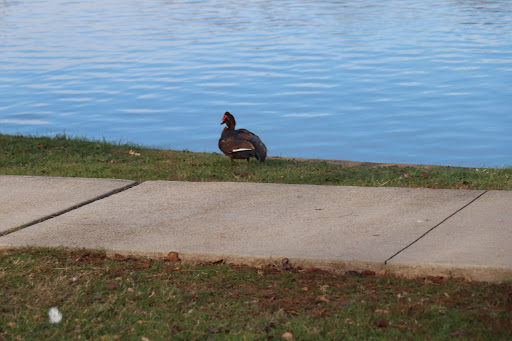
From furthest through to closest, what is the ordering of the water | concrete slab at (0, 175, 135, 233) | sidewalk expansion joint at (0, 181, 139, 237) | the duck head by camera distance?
1. the water
2. the duck head
3. concrete slab at (0, 175, 135, 233)
4. sidewalk expansion joint at (0, 181, 139, 237)

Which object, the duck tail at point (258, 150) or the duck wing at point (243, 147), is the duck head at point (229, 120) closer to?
the duck wing at point (243, 147)

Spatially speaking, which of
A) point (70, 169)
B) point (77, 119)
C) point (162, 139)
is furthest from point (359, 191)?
point (77, 119)

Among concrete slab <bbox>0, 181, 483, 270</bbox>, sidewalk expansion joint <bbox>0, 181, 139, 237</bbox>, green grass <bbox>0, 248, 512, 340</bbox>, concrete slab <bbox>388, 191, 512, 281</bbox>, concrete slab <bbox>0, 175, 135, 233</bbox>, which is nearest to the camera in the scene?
green grass <bbox>0, 248, 512, 340</bbox>

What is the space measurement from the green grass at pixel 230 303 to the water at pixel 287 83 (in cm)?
789

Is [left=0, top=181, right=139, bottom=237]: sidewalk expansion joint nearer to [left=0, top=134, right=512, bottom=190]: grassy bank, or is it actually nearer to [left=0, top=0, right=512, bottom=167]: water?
[left=0, top=134, right=512, bottom=190]: grassy bank

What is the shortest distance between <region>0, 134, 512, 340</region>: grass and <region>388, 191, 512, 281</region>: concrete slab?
3.2 inches

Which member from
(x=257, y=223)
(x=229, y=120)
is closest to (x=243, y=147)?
(x=229, y=120)

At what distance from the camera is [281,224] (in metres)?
5.86

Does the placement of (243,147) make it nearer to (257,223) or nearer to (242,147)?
(242,147)

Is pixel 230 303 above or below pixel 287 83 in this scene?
below

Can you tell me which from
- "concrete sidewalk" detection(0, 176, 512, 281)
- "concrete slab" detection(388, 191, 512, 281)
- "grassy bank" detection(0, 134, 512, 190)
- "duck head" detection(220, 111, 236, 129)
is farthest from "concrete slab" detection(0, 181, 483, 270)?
"duck head" detection(220, 111, 236, 129)

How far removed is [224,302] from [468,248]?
66.9 inches

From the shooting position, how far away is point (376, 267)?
4.95m

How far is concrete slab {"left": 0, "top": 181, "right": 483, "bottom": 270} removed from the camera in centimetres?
527
